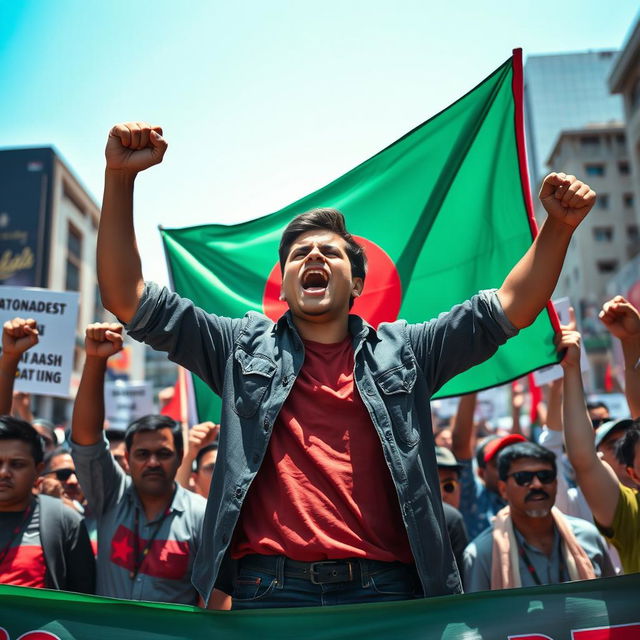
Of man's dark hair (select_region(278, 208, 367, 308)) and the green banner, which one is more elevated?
man's dark hair (select_region(278, 208, 367, 308))

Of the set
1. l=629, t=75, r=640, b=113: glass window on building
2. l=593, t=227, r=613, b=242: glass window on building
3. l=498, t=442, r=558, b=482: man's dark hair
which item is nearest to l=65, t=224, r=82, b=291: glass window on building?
l=629, t=75, r=640, b=113: glass window on building

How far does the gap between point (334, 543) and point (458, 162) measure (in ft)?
8.94

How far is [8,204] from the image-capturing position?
118 feet

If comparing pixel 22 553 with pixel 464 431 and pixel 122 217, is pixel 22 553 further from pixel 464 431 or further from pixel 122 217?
pixel 464 431

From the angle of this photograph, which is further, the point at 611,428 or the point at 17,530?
the point at 611,428

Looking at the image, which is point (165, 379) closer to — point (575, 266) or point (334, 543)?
point (575, 266)

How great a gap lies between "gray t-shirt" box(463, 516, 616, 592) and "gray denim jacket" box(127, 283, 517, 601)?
1.60m

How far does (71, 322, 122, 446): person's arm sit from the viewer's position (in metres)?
2.99

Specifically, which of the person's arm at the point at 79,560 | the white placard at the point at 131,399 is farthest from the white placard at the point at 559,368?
the white placard at the point at 131,399

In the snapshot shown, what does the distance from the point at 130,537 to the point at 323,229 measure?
1.84 m

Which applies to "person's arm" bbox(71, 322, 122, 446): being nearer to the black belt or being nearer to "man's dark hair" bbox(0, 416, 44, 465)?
"man's dark hair" bbox(0, 416, 44, 465)

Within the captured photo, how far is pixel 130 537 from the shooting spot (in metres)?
3.33

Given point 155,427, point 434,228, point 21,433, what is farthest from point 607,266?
point 21,433

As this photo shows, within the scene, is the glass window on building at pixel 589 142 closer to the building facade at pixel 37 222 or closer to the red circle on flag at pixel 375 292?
the building facade at pixel 37 222
